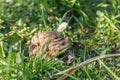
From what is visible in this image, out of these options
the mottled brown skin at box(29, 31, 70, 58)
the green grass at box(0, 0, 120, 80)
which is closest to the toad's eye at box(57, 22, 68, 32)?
the green grass at box(0, 0, 120, 80)

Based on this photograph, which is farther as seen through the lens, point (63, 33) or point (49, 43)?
point (63, 33)

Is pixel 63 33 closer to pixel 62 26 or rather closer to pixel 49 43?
pixel 62 26

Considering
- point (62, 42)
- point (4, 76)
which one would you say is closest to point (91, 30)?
point (62, 42)

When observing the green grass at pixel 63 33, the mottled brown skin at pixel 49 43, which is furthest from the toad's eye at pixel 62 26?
the mottled brown skin at pixel 49 43

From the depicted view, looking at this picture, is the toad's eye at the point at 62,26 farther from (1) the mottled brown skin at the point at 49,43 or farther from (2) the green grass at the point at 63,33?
(1) the mottled brown skin at the point at 49,43

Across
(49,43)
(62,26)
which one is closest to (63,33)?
(62,26)
